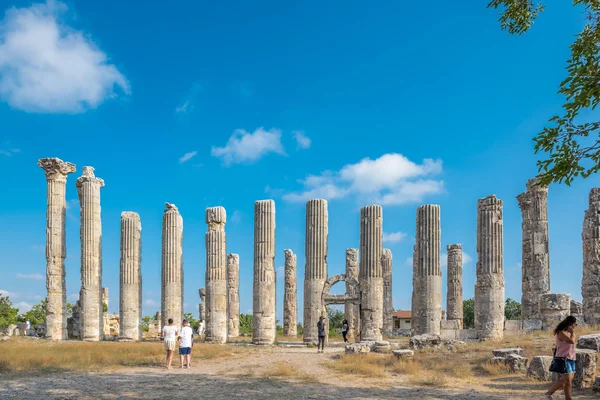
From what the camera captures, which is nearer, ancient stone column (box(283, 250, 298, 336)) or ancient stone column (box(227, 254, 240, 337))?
ancient stone column (box(227, 254, 240, 337))

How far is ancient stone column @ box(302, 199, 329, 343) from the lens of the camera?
1278 inches

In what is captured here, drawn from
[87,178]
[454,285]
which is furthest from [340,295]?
[87,178]

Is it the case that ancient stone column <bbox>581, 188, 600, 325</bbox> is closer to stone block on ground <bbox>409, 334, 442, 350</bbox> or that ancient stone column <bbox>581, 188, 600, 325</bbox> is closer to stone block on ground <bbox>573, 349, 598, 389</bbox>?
stone block on ground <bbox>409, 334, 442, 350</bbox>

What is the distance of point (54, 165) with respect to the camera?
3456cm

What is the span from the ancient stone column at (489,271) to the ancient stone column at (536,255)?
413 cm

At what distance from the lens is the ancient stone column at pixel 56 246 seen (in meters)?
33.8

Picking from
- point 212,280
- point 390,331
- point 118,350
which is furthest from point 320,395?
point 390,331

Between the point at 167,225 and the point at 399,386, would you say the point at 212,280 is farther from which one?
the point at 399,386

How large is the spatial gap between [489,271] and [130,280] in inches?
764

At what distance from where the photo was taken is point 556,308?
90.0ft

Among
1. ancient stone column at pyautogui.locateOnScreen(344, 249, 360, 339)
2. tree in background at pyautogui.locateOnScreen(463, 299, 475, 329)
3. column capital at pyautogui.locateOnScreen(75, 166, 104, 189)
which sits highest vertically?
column capital at pyautogui.locateOnScreen(75, 166, 104, 189)

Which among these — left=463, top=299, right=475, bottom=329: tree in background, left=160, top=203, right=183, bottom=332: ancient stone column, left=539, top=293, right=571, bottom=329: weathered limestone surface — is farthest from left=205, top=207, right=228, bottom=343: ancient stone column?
left=463, top=299, right=475, bottom=329: tree in background

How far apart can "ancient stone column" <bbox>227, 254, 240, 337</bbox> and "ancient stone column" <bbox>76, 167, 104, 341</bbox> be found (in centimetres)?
1106

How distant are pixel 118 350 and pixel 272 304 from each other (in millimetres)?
10930
